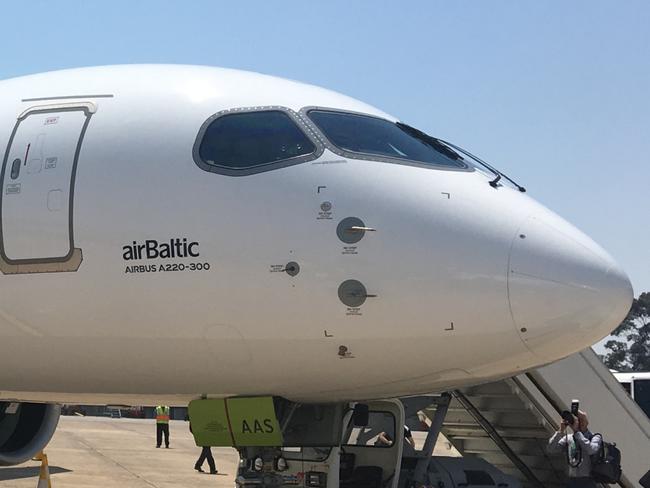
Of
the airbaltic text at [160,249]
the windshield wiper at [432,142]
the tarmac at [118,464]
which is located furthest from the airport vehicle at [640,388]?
the airbaltic text at [160,249]

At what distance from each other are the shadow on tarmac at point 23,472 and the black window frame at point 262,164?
1267 centimetres

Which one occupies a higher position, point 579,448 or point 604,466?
point 579,448

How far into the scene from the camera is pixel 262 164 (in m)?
9.91

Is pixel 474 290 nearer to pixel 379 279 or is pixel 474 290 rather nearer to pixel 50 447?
pixel 379 279

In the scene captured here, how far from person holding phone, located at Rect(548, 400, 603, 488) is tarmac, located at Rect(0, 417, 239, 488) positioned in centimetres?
965

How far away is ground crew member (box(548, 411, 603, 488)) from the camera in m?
13.8

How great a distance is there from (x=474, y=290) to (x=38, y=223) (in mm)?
3931

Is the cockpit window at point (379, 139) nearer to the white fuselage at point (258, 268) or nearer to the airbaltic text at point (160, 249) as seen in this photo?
the white fuselage at point (258, 268)

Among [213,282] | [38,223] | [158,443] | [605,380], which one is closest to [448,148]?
[213,282]

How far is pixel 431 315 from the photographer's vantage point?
9203mm

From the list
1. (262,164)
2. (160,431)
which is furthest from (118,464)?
(262,164)

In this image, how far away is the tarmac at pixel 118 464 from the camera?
21.7 m

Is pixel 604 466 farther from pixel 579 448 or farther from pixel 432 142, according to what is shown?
pixel 432 142

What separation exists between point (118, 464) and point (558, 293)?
1848 centimetres
